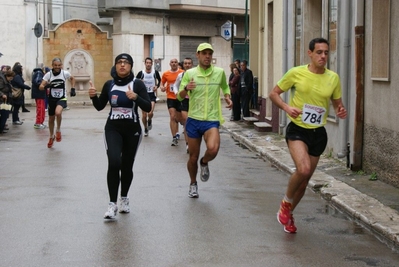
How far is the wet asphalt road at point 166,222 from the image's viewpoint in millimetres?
7109

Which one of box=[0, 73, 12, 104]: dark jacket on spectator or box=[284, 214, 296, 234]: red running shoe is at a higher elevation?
box=[0, 73, 12, 104]: dark jacket on spectator

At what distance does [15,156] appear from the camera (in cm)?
1516

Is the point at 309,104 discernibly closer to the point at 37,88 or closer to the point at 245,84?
the point at 245,84

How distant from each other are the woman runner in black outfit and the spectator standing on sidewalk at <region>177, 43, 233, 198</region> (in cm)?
123

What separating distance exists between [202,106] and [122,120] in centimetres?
151

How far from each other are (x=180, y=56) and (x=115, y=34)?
364 centimetres

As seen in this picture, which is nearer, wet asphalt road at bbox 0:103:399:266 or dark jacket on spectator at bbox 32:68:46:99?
wet asphalt road at bbox 0:103:399:266

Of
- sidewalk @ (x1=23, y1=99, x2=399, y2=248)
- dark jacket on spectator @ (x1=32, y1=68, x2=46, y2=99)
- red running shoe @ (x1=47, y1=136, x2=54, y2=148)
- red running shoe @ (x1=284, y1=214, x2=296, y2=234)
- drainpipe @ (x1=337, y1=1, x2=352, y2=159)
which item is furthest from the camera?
dark jacket on spectator @ (x1=32, y1=68, x2=46, y2=99)

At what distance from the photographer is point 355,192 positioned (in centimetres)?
1055

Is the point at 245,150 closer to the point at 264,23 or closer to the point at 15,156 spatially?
the point at 15,156

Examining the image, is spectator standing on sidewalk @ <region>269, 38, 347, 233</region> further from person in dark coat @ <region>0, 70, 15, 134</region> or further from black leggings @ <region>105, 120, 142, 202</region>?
person in dark coat @ <region>0, 70, 15, 134</region>

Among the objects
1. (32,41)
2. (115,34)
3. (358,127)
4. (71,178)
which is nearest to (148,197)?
(71,178)

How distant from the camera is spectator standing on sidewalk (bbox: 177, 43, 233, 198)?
10.3 m

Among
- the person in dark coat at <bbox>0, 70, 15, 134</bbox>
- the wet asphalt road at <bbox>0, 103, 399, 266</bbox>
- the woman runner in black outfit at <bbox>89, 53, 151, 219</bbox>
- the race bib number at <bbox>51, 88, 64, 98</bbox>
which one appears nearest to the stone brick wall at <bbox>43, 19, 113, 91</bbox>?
the person in dark coat at <bbox>0, 70, 15, 134</bbox>
